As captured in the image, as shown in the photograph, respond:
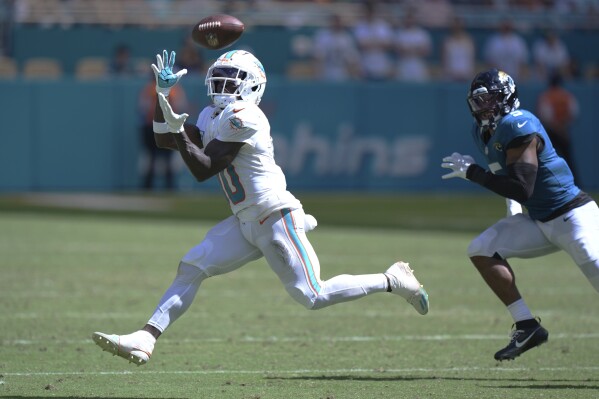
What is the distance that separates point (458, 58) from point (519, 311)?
1459 cm

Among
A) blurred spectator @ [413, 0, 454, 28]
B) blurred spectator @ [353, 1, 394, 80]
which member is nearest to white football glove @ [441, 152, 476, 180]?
blurred spectator @ [353, 1, 394, 80]

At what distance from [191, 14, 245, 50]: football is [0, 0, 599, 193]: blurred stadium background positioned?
Result: 41.2 feet

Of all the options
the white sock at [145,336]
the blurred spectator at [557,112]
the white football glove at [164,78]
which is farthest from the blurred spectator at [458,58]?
the white sock at [145,336]

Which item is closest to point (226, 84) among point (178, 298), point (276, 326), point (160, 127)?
point (160, 127)

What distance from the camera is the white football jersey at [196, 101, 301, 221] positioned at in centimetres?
591

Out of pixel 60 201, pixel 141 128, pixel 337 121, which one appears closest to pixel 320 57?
pixel 337 121

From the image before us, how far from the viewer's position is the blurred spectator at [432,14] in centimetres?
2114

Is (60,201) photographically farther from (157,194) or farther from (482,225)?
(482,225)

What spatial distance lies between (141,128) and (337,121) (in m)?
3.48

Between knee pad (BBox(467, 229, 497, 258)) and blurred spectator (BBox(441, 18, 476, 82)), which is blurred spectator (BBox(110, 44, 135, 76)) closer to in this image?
blurred spectator (BBox(441, 18, 476, 82))

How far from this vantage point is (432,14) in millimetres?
21234

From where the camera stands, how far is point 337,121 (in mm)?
19984

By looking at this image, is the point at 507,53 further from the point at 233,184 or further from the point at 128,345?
the point at 128,345

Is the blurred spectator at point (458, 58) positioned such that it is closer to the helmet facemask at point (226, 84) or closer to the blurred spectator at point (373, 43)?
the blurred spectator at point (373, 43)
